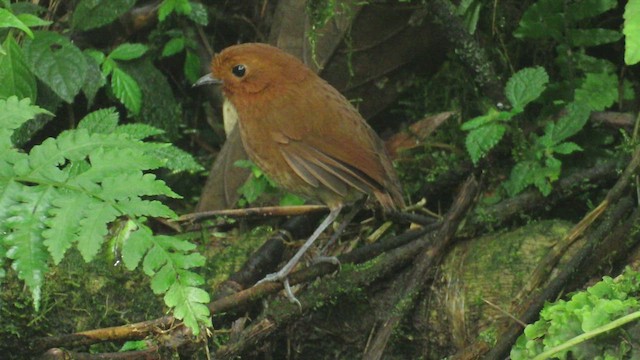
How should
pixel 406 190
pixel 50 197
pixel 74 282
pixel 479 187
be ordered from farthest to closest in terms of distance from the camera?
1. pixel 406 190
2. pixel 479 187
3. pixel 74 282
4. pixel 50 197

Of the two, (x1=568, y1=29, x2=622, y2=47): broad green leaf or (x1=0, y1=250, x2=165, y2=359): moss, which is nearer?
(x1=0, y1=250, x2=165, y2=359): moss

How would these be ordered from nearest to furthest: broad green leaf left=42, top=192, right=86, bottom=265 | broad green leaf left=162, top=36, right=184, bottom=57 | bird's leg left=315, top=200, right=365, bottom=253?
1. broad green leaf left=42, top=192, right=86, bottom=265
2. bird's leg left=315, top=200, right=365, bottom=253
3. broad green leaf left=162, top=36, right=184, bottom=57

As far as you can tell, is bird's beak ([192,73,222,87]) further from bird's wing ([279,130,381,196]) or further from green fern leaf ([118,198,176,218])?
green fern leaf ([118,198,176,218])

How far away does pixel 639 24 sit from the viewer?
2.59 metres

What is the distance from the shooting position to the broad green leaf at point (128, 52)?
4059mm

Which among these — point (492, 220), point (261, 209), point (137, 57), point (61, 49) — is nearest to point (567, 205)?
point (492, 220)

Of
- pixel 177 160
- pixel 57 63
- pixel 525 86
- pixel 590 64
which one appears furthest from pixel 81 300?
pixel 590 64

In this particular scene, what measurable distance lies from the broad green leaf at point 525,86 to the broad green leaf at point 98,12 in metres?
1.65

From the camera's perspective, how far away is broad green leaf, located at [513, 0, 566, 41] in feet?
12.7

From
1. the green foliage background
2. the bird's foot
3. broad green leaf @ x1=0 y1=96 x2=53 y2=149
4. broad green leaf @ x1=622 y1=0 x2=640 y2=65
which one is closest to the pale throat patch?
the green foliage background

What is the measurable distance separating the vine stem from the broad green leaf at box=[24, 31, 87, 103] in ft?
7.16

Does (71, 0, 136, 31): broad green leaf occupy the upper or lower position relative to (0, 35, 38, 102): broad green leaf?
Result: upper

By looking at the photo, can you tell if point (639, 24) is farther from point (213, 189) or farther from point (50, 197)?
point (213, 189)

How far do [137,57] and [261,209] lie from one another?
927 millimetres
